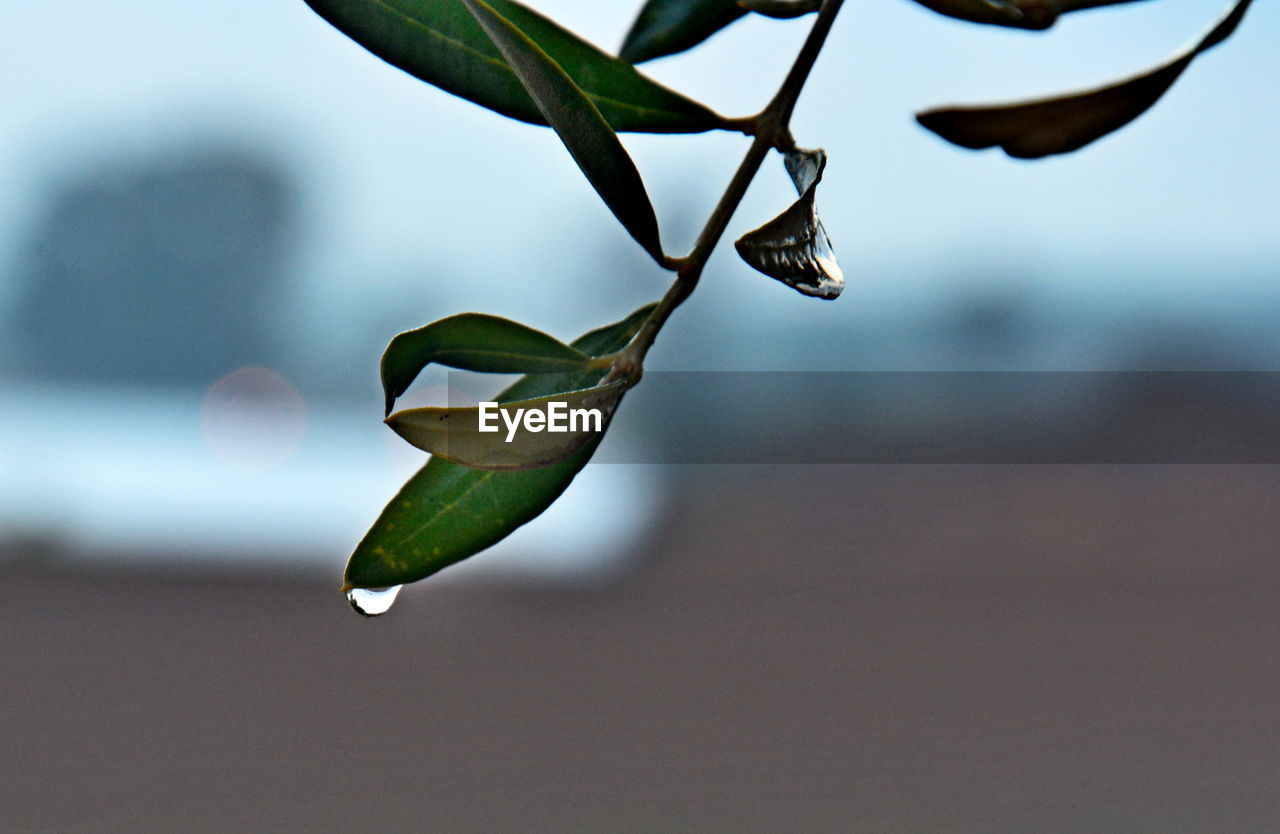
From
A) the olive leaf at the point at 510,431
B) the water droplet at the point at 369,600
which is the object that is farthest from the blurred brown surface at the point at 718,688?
the olive leaf at the point at 510,431

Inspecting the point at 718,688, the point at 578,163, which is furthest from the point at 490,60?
the point at 718,688

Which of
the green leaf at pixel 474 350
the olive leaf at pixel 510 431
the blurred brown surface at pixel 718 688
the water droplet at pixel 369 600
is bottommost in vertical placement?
the blurred brown surface at pixel 718 688

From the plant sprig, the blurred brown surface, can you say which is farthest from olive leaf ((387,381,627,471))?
the blurred brown surface

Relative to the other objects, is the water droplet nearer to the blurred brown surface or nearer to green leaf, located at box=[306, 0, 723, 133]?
green leaf, located at box=[306, 0, 723, 133]

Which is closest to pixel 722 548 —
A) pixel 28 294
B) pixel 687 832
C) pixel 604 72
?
pixel 687 832

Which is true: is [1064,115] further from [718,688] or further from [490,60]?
[718,688]

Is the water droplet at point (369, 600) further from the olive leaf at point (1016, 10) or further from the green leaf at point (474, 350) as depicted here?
the olive leaf at point (1016, 10)
